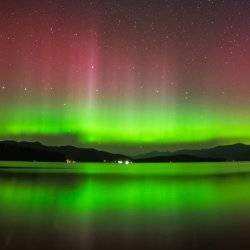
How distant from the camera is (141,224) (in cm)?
2495

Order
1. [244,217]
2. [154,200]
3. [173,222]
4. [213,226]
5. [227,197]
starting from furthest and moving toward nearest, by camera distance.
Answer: [227,197] < [154,200] < [244,217] < [173,222] < [213,226]

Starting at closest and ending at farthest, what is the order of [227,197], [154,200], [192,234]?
[192,234] → [154,200] → [227,197]

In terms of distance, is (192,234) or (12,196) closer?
(192,234)

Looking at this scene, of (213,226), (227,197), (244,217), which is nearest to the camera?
Result: (213,226)

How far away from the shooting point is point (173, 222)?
1038 inches

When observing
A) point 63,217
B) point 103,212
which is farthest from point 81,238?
point 103,212

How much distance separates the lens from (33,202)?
3797 cm

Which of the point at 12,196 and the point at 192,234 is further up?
the point at 12,196

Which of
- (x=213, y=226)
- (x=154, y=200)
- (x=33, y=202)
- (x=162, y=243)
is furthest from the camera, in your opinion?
(x=154, y=200)

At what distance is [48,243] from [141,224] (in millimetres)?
7721

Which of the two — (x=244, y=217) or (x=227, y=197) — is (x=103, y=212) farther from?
(x=227, y=197)

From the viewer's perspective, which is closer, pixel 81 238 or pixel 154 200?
pixel 81 238

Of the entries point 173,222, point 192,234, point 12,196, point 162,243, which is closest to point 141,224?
point 173,222

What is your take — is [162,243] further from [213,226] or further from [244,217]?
[244,217]
